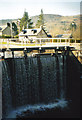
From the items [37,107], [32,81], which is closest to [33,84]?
[32,81]

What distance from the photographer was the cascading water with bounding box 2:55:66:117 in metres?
20.0

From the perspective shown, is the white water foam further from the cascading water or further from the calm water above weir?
the cascading water

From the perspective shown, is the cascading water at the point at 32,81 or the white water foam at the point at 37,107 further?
the cascading water at the point at 32,81

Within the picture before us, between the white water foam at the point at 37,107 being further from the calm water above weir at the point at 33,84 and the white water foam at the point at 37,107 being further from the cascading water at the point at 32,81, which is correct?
the cascading water at the point at 32,81

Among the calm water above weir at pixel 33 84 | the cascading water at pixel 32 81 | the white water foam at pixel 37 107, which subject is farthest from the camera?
the cascading water at pixel 32 81

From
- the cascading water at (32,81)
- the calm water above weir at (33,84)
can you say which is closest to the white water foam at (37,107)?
the calm water above weir at (33,84)

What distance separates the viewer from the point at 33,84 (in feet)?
69.9

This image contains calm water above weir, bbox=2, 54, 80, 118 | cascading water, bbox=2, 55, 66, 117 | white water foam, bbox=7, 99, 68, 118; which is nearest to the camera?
white water foam, bbox=7, 99, 68, 118

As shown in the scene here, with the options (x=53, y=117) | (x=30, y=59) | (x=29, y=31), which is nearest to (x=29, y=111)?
(x=53, y=117)

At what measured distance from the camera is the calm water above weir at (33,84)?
1962 cm

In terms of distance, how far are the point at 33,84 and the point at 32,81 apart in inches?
15.9

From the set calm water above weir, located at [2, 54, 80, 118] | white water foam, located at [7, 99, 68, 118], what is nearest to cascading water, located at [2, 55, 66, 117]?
calm water above weir, located at [2, 54, 80, 118]

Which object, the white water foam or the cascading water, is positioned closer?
the white water foam

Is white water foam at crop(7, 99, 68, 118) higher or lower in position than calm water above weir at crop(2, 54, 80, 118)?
lower
